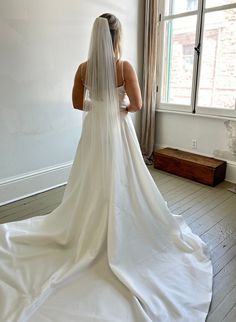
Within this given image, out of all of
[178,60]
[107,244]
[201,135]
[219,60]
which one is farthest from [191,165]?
[107,244]

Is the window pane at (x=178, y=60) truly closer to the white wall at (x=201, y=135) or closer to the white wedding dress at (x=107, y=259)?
the white wall at (x=201, y=135)

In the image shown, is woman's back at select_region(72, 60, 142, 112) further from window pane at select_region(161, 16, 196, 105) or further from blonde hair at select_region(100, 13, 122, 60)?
window pane at select_region(161, 16, 196, 105)

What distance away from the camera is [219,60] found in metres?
3.17

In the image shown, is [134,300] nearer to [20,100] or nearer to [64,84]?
[20,100]

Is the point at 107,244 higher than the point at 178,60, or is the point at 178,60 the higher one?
the point at 178,60

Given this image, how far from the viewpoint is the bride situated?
1.49 metres

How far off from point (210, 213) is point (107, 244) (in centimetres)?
130

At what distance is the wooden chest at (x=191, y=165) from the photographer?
3.21m

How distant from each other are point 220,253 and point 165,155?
1780 millimetres

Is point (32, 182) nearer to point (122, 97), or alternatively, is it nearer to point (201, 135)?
point (122, 97)

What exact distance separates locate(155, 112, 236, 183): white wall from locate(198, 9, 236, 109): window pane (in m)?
0.24

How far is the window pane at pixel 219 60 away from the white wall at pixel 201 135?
0.78 ft

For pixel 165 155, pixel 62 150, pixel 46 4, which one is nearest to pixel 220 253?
pixel 165 155

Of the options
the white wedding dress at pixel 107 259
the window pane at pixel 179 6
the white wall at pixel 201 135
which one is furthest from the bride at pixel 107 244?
the window pane at pixel 179 6
